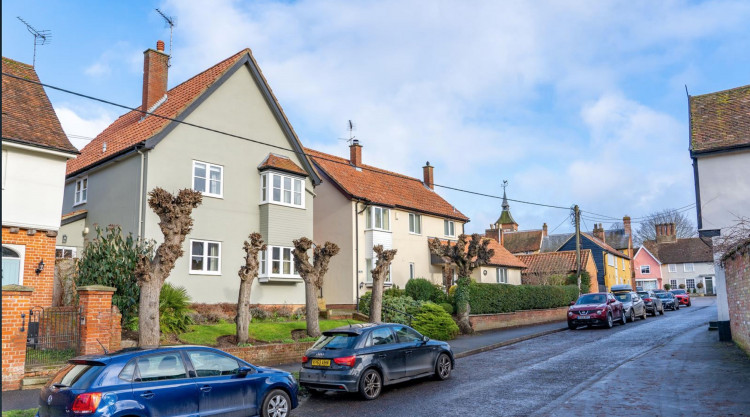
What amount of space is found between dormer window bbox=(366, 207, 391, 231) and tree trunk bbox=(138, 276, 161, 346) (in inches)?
680

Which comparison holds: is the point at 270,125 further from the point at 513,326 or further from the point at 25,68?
the point at 513,326

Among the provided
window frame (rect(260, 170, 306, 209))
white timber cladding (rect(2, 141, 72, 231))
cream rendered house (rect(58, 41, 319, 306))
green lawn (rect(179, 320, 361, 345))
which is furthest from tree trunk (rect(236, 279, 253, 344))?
window frame (rect(260, 170, 306, 209))

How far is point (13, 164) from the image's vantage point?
1659 cm

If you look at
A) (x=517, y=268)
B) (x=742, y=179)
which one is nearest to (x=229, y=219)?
(x=742, y=179)

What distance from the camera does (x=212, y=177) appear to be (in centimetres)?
2267

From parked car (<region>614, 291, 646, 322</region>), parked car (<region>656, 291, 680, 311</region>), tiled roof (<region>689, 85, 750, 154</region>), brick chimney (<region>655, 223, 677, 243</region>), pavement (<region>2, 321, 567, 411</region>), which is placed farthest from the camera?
brick chimney (<region>655, 223, 677, 243</region>)

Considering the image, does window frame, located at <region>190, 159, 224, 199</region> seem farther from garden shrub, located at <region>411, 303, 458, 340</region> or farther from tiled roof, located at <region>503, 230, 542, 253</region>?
tiled roof, located at <region>503, 230, 542, 253</region>

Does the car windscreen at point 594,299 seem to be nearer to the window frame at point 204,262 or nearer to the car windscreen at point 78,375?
the window frame at point 204,262

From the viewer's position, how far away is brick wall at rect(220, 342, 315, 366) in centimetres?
1496

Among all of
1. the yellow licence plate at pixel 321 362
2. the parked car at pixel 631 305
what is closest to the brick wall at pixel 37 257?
the yellow licence plate at pixel 321 362

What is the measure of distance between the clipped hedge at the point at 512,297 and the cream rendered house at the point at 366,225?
9.28ft

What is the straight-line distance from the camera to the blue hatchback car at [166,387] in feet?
25.0

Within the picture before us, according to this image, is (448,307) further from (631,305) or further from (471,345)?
(631,305)

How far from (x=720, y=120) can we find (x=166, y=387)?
2212 centimetres
